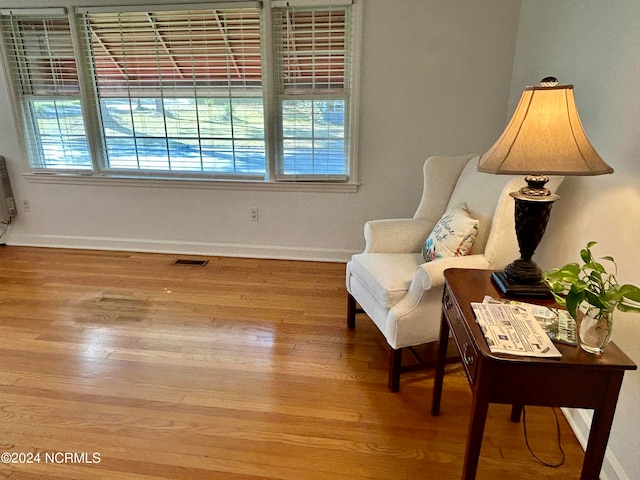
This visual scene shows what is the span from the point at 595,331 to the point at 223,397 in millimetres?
1485

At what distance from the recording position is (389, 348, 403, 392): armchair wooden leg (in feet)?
6.14

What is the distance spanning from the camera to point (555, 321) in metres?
1.22

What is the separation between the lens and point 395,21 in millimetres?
2912

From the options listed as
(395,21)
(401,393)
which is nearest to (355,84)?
(395,21)

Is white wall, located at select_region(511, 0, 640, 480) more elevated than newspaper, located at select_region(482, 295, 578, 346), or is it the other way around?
white wall, located at select_region(511, 0, 640, 480)

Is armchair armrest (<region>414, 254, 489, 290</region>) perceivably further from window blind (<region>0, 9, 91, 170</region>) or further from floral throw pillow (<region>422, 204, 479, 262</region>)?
window blind (<region>0, 9, 91, 170</region>)

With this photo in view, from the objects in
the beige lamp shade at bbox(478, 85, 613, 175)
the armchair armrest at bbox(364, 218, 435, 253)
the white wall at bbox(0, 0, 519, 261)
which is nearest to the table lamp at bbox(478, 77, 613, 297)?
the beige lamp shade at bbox(478, 85, 613, 175)

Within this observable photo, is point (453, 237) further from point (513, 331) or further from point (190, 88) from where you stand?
point (190, 88)

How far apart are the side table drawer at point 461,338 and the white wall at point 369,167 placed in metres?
1.82

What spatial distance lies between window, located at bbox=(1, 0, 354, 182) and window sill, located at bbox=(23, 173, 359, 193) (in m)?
0.06

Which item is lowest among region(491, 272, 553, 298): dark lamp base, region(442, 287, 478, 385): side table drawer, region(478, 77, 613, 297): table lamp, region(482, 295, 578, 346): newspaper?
region(442, 287, 478, 385): side table drawer

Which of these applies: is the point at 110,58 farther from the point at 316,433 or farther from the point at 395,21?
the point at 316,433

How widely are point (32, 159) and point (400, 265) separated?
11.2ft

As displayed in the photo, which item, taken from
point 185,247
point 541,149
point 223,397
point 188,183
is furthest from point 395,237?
point 185,247
